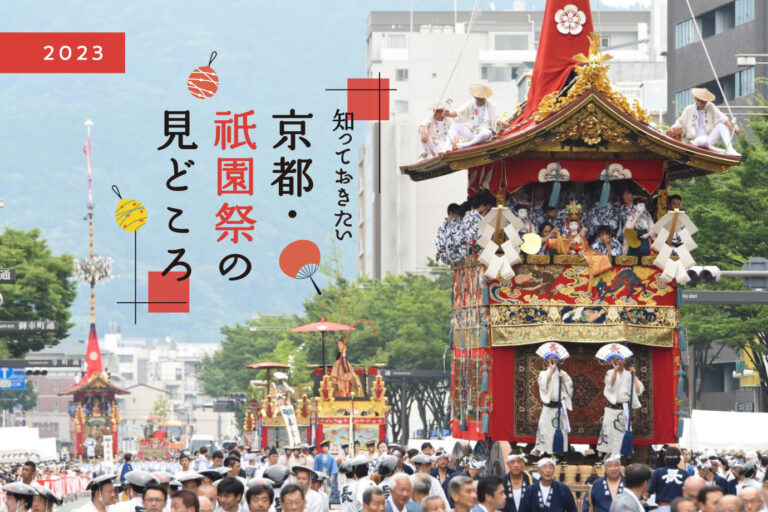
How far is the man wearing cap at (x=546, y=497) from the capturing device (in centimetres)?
1642

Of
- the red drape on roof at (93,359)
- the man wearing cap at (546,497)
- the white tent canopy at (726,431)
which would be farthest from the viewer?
the red drape on roof at (93,359)

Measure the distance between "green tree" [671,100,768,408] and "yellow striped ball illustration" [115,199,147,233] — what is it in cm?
1505

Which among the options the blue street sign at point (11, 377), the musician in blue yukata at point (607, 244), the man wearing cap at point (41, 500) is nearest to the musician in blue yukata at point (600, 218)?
the musician in blue yukata at point (607, 244)

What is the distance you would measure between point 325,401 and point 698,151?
3315 cm

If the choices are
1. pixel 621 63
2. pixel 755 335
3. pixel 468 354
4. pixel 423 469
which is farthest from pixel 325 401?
pixel 621 63

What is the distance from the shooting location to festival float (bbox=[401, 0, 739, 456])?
76.5ft

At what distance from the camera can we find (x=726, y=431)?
1361 inches

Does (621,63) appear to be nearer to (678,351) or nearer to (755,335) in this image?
(755,335)

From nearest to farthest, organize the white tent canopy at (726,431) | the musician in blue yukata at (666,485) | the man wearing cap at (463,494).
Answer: the man wearing cap at (463,494)
the musician in blue yukata at (666,485)
the white tent canopy at (726,431)

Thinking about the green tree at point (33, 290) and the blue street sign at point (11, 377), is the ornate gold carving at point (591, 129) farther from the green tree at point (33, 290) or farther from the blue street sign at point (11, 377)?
the green tree at point (33, 290)

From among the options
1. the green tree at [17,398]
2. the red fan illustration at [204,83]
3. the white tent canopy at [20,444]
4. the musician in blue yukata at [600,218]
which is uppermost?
the red fan illustration at [204,83]

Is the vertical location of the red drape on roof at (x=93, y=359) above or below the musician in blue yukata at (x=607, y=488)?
above

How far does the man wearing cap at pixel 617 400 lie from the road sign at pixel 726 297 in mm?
11476

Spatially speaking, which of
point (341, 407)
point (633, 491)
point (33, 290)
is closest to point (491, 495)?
point (633, 491)
